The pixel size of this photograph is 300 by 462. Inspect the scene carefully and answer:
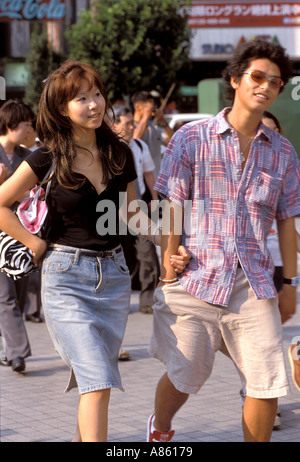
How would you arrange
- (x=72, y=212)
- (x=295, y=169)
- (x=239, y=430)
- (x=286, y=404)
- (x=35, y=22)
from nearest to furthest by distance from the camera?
(x=72, y=212)
(x=295, y=169)
(x=239, y=430)
(x=286, y=404)
(x=35, y=22)

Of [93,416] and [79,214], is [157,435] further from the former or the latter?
[79,214]

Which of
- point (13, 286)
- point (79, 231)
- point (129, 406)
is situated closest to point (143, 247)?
point (13, 286)

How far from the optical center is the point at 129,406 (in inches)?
223

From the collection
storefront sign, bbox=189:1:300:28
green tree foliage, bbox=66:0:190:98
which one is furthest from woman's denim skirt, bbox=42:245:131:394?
storefront sign, bbox=189:1:300:28

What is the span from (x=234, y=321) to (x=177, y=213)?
0.51m

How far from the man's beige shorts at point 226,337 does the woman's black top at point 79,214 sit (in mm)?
405

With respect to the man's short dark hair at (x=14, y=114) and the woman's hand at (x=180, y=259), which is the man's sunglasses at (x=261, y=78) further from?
the man's short dark hair at (x=14, y=114)

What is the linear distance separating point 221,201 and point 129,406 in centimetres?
213

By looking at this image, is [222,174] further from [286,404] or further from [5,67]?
[5,67]

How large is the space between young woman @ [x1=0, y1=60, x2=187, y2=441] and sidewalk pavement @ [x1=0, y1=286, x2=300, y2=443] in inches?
48.8

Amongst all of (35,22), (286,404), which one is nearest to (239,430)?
(286,404)

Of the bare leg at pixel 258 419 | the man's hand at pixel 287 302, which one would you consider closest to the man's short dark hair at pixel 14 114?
the man's hand at pixel 287 302

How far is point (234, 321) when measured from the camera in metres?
3.97
